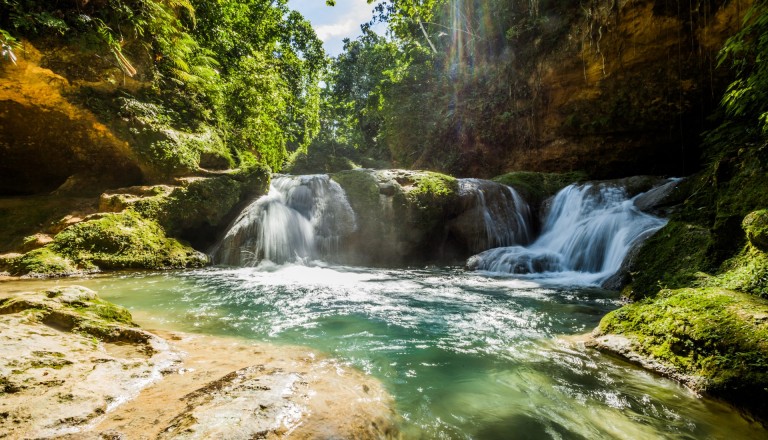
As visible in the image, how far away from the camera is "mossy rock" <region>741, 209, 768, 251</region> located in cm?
342

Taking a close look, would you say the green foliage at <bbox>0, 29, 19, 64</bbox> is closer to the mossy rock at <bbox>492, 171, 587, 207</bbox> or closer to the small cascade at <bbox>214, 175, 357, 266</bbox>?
the small cascade at <bbox>214, 175, 357, 266</bbox>

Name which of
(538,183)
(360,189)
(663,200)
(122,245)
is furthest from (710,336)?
(538,183)

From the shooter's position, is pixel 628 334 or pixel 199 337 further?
pixel 199 337

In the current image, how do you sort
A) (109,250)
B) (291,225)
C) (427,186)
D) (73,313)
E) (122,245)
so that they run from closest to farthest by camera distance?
(73,313)
(109,250)
(122,245)
(291,225)
(427,186)

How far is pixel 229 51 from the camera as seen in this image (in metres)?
14.0

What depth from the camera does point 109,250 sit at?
24.6 ft

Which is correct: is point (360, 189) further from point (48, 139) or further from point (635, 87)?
point (635, 87)

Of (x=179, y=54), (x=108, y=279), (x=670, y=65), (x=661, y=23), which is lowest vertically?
(x=108, y=279)

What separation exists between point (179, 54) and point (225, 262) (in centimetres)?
630

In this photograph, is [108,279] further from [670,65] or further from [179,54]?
[670,65]

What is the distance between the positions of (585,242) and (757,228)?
540 centimetres

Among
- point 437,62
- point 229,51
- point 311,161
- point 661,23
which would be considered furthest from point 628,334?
point 311,161

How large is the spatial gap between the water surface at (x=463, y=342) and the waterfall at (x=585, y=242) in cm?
146

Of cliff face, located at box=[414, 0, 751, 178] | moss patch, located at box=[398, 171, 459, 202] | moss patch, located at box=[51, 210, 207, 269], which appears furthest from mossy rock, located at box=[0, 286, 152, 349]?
cliff face, located at box=[414, 0, 751, 178]
